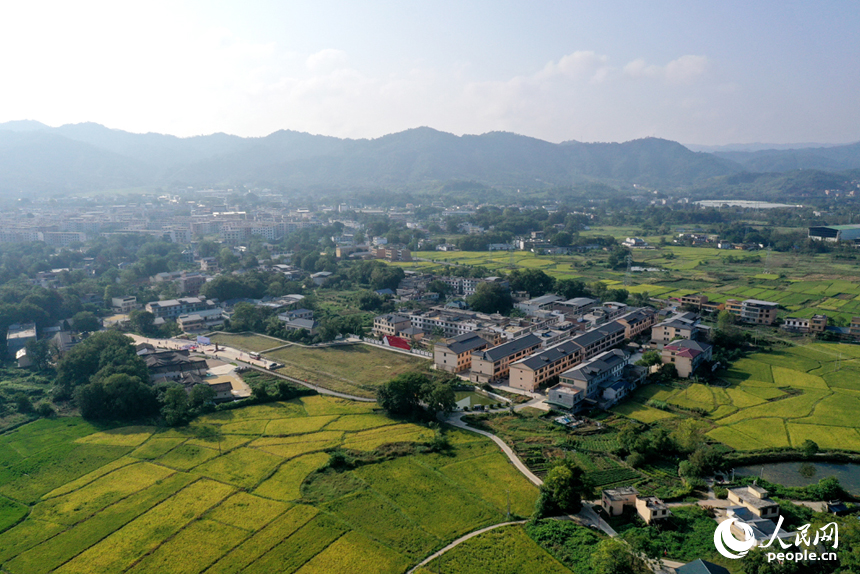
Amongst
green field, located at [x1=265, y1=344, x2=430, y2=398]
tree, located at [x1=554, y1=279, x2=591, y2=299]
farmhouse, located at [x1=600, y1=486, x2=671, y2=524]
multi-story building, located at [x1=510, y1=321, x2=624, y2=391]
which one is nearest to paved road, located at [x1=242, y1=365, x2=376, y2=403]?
green field, located at [x1=265, y1=344, x2=430, y2=398]

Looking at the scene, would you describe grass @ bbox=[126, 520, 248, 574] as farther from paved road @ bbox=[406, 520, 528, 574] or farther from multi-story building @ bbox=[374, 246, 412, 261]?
multi-story building @ bbox=[374, 246, 412, 261]

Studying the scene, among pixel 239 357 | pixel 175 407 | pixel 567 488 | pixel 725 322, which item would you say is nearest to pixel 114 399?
pixel 175 407

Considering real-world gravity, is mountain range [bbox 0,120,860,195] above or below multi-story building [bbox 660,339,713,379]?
above

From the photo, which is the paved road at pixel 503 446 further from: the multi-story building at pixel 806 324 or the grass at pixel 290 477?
the multi-story building at pixel 806 324

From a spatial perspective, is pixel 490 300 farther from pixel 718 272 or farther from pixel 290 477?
pixel 718 272

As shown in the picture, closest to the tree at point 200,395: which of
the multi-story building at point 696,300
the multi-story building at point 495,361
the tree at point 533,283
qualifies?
the multi-story building at point 495,361
